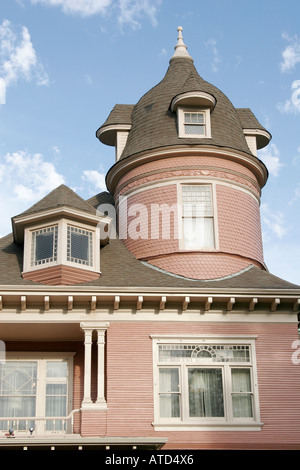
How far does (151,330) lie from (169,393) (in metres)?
1.75

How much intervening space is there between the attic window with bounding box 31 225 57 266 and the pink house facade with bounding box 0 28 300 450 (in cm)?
4

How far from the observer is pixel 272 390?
57.2 feet

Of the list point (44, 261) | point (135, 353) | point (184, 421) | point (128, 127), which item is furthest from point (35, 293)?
point (128, 127)

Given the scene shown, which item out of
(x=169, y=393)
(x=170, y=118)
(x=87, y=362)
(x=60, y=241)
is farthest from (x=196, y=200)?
(x=87, y=362)

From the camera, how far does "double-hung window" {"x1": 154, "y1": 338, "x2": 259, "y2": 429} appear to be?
17.1 metres

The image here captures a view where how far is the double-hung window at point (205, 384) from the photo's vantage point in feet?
56.2

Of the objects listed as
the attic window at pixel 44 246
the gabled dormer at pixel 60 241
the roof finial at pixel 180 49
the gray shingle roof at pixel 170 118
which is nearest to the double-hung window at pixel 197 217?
the gray shingle roof at pixel 170 118

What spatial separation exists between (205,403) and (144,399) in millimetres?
1679

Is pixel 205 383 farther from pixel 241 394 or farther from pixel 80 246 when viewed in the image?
pixel 80 246

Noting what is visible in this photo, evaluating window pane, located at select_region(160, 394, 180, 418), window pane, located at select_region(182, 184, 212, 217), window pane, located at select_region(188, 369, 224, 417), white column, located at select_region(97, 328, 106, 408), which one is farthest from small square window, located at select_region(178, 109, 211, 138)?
window pane, located at select_region(160, 394, 180, 418)

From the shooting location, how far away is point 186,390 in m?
17.3

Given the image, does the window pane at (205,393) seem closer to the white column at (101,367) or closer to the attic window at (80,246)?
the white column at (101,367)
